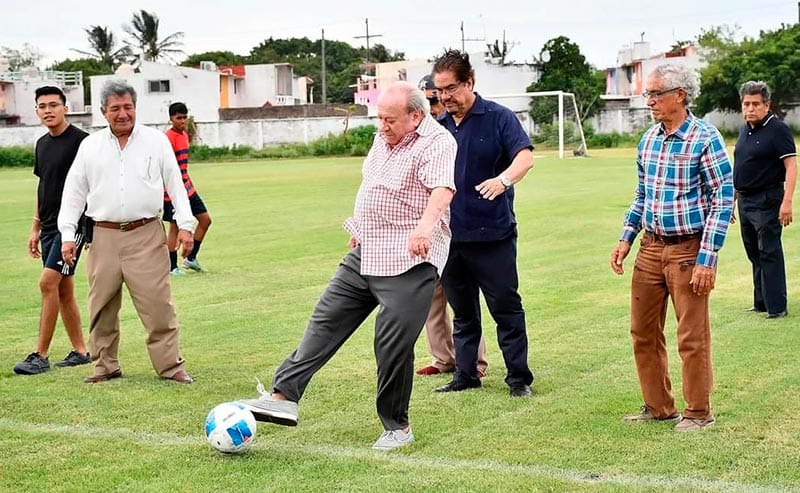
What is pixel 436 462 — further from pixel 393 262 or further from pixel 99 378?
pixel 99 378

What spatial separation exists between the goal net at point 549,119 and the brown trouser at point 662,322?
49.9m

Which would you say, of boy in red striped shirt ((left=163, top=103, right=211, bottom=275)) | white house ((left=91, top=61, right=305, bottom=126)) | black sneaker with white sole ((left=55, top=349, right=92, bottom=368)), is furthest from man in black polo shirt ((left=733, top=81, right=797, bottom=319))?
Answer: white house ((left=91, top=61, right=305, bottom=126))

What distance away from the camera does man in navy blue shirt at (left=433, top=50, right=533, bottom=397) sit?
780 cm

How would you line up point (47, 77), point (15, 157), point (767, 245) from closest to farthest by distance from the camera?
point (767, 245) → point (15, 157) → point (47, 77)

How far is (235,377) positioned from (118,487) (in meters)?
2.97

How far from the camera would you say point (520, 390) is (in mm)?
8039

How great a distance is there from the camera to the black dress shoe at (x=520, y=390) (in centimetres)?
802

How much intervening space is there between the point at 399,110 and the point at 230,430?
2.01m

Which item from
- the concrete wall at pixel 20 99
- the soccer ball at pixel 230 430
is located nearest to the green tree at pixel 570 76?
the concrete wall at pixel 20 99

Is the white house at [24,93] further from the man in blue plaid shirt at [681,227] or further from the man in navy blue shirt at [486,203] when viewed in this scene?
the man in blue plaid shirt at [681,227]

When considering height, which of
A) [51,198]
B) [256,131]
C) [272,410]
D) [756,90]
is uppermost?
[256,131]

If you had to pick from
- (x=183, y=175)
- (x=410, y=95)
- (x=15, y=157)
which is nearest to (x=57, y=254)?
(x=410, y=95)

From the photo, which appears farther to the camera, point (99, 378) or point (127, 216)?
point (99, 378)

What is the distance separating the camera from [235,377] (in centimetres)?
891
